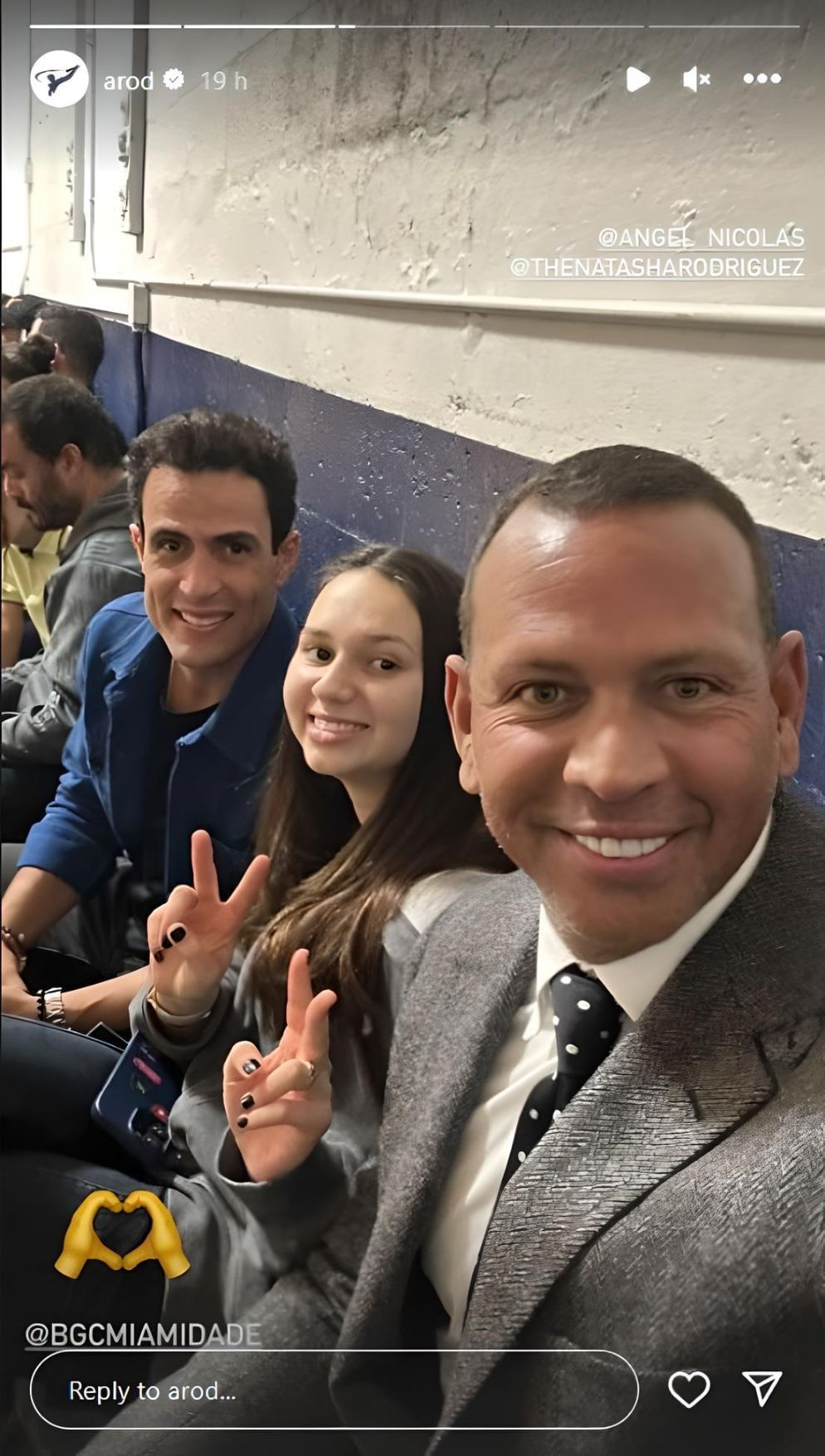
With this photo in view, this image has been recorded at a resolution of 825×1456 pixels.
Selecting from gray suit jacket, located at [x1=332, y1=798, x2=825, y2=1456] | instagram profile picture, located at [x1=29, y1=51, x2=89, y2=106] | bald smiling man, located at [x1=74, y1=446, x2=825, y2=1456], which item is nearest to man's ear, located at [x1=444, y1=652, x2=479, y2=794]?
bald smiling man, located at [x1=74, y1=446, x2=825, y2=1456]

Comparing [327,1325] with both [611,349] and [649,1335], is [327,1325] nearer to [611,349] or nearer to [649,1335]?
[649,1335]

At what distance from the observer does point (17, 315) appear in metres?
1.14

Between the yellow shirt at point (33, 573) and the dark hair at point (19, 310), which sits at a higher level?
the dark hair at point (19, 310)

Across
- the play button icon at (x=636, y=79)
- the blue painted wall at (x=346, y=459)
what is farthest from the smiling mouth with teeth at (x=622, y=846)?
the play button icon at (x=636, y=79)

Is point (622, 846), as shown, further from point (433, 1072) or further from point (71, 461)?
point (71, 461)

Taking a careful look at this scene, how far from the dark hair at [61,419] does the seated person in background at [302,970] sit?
24cm

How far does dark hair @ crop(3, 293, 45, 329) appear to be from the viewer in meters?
1.13

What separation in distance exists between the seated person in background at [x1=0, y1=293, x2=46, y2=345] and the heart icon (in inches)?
40.5

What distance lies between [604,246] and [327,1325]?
3.07ft

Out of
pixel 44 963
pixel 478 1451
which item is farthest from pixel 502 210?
pixel 478 1451

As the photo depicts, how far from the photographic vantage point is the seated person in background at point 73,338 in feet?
3.78

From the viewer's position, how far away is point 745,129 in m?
1.02

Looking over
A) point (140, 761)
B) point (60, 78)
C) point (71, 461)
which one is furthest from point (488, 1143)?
point (60, 78)

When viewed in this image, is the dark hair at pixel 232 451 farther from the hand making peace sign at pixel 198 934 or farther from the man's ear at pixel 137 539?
the hand making peace sign at pixel 198 934
